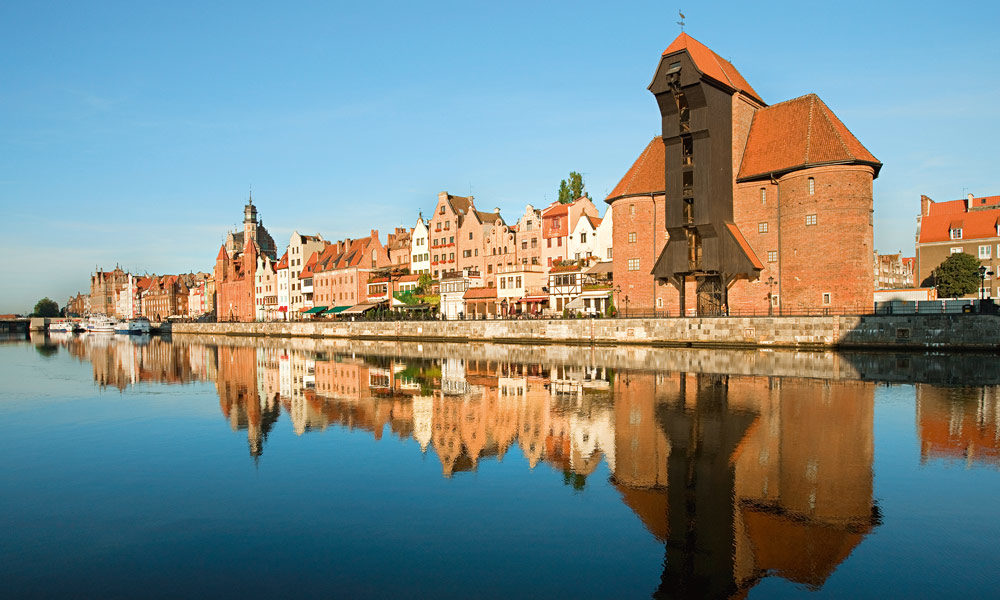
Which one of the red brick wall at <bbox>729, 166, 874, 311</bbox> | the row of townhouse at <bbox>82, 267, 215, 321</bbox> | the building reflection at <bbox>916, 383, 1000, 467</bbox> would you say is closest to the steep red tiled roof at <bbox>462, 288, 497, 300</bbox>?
the red brick wall at <bbox>729, 166, 874, 311</bbox>

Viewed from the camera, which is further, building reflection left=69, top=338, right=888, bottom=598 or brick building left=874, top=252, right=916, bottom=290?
brick building left=874, top=252, right=916, bottom=290

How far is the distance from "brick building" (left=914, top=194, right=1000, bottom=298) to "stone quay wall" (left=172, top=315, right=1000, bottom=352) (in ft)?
101

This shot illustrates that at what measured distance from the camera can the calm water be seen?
7848 mm

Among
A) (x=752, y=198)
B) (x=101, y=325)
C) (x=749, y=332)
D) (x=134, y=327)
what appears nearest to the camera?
(x=749, y=332)

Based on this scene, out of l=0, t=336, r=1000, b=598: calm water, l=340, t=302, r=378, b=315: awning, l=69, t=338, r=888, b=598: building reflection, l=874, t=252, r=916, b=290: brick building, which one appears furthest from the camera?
l=874, t=252, r=916, b=290: brick building

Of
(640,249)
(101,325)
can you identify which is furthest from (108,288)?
(640,249)

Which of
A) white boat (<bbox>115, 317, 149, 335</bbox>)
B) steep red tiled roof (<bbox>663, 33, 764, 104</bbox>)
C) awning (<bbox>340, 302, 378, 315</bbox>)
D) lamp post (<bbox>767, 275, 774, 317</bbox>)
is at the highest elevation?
steep red tiled roof (<bbox>663, 33, 764, 104</bbox>)

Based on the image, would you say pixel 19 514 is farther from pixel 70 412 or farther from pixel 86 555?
pixel 70 412

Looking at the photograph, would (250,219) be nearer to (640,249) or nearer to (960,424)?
(640,249)

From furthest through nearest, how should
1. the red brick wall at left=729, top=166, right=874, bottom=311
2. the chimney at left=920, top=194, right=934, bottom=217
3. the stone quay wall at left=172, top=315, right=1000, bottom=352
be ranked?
the chimney at left=920, top=194, right=934, bottom=217 < the red brick wall at left=729, top=166, right=874, bottom=311 < the stone quay wall at left=172, top=315, right=1000, bottom=352

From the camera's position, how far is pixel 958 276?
188 feet

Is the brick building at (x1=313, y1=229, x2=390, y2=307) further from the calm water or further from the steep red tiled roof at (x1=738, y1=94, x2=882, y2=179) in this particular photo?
the calm water

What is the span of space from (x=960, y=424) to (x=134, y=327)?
126m

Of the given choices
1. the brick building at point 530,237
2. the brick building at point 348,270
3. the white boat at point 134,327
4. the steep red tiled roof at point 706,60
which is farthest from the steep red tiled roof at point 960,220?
the white boat at point 134,327
